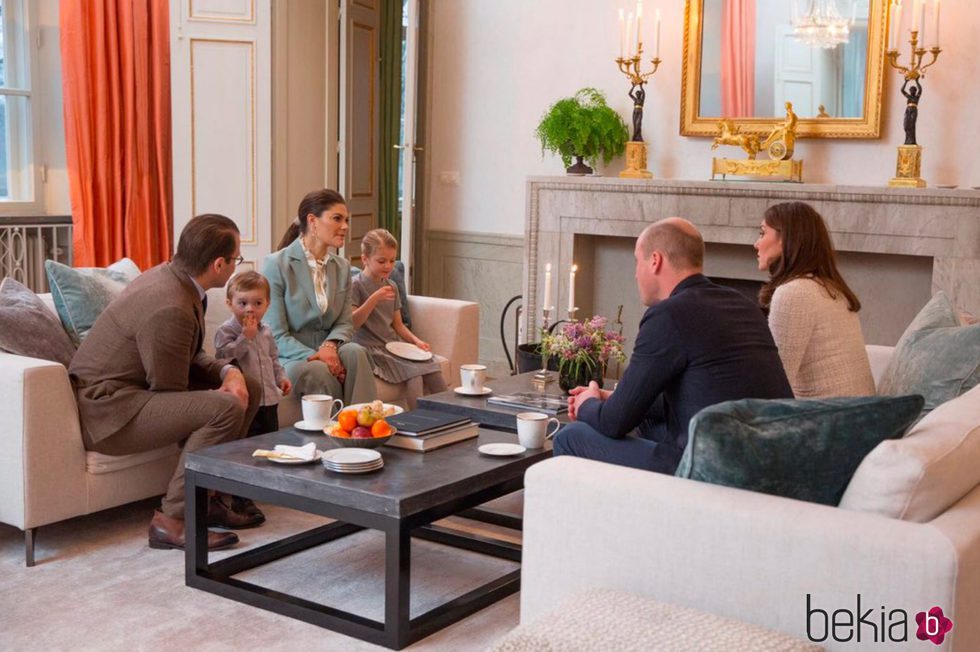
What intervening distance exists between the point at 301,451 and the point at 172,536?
26.5 inches

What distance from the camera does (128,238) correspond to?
6305 millimetres

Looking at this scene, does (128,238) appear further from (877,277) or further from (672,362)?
(672,362)

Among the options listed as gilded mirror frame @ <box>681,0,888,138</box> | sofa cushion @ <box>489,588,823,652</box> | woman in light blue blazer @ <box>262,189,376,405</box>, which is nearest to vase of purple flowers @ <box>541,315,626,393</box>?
woman in light blue blazer @ <box>262,189,376,405</box>

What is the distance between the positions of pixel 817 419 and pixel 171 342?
2.03m

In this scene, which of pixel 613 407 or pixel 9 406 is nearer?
pixel 613 407

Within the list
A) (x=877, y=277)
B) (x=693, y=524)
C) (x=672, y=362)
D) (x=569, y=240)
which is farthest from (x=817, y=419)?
(x=569, y=240)

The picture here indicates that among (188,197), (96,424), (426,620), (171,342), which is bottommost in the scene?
(426,620)

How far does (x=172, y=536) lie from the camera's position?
3.43 meters

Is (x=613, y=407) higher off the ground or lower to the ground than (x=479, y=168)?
lower

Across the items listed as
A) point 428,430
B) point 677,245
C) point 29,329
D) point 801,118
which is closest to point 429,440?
point 428,430

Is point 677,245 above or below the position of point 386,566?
above

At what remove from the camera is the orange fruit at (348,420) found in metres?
3.07

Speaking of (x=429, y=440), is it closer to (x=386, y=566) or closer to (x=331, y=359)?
(x=386, y=566)

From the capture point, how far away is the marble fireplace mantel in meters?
4.88
